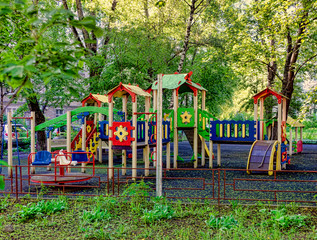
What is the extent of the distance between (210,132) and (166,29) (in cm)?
857

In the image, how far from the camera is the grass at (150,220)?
5.46 m

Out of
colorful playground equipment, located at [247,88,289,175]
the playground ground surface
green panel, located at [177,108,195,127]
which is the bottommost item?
the playground ground surface

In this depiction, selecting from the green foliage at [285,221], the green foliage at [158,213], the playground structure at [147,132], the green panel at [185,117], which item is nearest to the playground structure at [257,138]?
the playground structure at [147,132]

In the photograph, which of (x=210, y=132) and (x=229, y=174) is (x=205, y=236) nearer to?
(x=229, y=174)

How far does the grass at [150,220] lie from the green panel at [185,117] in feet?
23.2

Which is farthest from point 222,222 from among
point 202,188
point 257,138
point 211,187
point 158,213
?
point 257,138

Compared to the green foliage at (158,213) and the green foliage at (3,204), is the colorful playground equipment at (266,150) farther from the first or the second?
the green foliage at (3,204)

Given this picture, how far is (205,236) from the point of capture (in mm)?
5270

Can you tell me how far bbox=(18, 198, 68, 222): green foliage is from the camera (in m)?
6.43

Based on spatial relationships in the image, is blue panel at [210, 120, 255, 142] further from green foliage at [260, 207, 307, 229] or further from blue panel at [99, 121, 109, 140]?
green foliage at [260, 207, 307, 229]

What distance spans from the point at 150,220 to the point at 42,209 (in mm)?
2311

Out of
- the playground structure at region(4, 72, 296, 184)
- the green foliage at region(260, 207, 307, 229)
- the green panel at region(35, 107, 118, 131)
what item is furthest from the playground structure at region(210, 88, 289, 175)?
the green foliage at region(260, 207, 307, 229)

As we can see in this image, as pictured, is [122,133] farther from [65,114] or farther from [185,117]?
[185,117]

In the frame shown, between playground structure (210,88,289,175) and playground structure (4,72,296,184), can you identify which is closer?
playground structure (4,72,296,184)
